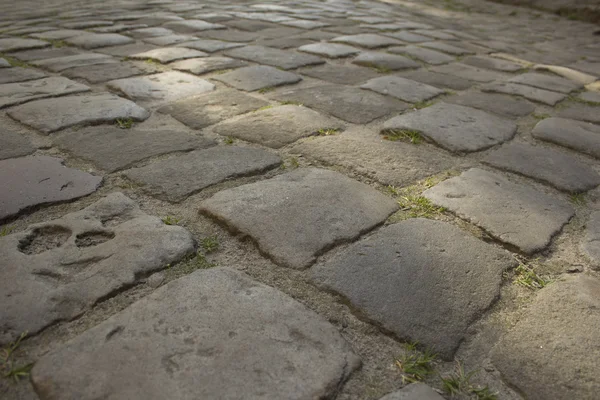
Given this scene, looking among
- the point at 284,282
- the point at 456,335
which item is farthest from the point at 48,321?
the point at 456,335

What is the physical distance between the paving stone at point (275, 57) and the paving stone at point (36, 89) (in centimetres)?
101

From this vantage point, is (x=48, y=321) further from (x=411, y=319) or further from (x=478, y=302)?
(x=478, y=302)

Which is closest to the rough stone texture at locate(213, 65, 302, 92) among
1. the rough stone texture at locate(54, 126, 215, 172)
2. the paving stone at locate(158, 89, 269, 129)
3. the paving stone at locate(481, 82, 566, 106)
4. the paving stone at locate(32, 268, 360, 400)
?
the paving stone at locate(158, 89, 269, 129)

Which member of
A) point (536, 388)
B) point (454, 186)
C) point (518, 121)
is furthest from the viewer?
point (518, 121)

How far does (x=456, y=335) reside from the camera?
937 mm

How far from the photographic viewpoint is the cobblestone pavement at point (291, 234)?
33.0 inches

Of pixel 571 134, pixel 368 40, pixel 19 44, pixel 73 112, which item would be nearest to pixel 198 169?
pixel 73 112

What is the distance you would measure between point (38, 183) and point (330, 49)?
2229 millimetres

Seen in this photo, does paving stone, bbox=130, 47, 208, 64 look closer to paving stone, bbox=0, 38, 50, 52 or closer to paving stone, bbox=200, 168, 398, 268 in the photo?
paving stone, bbox=0, 38, 50, 52

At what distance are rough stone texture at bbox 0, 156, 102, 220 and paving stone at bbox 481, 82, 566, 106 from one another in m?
2.08

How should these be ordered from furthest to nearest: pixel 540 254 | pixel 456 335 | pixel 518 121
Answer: pixel 518 121
pixel 540 254
pixel 456 335

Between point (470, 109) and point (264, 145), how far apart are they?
3.50 ft

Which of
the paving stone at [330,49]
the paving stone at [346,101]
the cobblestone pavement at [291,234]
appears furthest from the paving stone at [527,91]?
the paving stone at [330,49]

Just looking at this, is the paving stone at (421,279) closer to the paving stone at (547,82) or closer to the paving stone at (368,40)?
the paving stone at (547,82)
